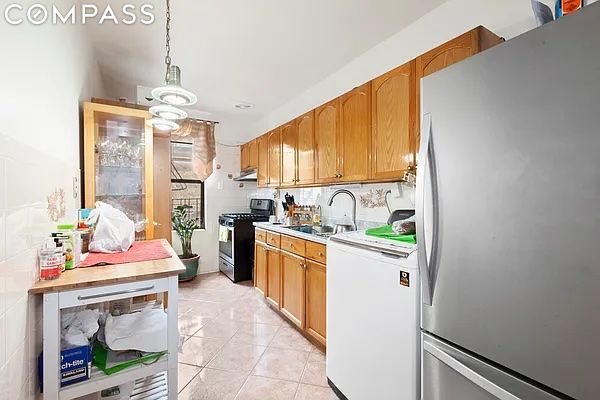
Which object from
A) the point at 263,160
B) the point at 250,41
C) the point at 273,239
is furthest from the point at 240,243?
the point at 250,41

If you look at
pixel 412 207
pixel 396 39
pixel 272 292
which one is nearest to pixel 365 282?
pixel 412 207

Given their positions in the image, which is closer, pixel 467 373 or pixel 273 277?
pixel 467 373

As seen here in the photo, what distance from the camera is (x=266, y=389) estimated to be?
71.5 inches

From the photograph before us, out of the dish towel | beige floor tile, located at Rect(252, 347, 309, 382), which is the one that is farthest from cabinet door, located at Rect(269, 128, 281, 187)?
beige floor tile, located at Rect(252, 347, 309, 382)

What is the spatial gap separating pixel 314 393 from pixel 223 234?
109 inches

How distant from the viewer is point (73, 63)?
1.79 meters

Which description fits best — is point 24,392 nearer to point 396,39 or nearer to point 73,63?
point 73,63

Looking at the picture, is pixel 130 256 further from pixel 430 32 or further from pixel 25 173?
pixel 430 32

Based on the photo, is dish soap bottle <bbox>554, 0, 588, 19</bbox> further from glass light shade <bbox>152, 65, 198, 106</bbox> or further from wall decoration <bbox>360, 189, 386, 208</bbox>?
glass light shade <bbox>152, 65, 198, 106</bbox>

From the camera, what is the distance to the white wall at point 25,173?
894mm

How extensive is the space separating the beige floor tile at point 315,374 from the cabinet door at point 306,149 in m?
1.60

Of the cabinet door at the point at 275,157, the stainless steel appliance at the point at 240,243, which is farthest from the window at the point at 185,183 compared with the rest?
the cabinet door at the point at 275,157

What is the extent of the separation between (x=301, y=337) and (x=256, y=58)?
266cm

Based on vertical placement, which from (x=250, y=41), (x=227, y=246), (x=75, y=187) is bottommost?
(x=227, y=246)
